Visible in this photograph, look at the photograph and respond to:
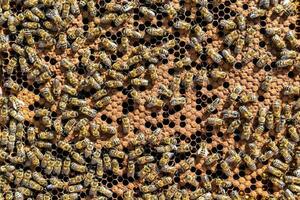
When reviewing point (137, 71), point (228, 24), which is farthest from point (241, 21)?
point (137, 71)

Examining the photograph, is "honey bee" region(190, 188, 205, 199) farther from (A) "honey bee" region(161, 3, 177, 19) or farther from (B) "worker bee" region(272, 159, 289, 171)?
(A) "honey bee" region(161, 3, 177, 19)

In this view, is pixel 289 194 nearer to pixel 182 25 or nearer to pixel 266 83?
pixel 266 83

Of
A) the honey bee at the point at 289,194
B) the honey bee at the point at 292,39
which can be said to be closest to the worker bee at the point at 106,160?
the honey bee at the point at 289,194

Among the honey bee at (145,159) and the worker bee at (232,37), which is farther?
the honey bee at (145,159)

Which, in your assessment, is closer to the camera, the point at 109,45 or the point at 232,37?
the point at 232,37

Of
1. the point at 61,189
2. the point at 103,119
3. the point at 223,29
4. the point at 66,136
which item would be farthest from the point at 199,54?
the point at 61,189

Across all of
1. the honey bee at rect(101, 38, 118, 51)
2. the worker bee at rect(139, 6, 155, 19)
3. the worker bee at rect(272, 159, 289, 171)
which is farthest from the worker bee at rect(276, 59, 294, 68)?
the honey bee at rect(101, 38, 118, 51)

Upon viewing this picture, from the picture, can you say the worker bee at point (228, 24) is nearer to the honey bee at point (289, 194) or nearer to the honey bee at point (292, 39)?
the honey bee at point (292, 39)
